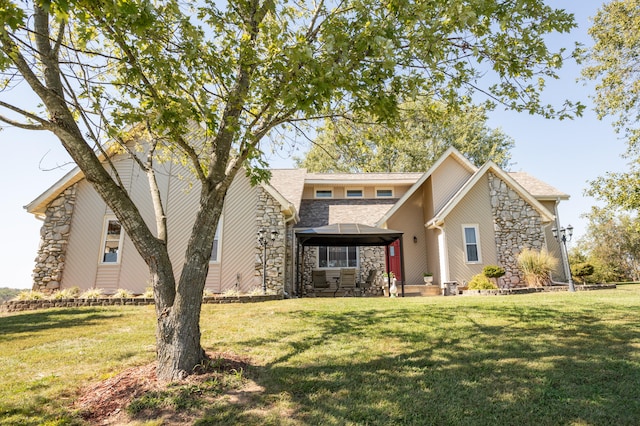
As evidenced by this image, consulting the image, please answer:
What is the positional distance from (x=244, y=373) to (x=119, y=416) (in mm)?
1360

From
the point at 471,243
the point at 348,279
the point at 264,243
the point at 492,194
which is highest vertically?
the point at 492,194

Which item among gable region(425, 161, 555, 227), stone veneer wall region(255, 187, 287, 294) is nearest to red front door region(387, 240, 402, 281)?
gable region(425, 161, 555, 227)

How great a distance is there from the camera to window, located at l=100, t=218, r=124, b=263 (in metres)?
12.8

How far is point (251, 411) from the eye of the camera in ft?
10.9

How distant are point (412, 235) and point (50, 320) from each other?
1346 cm

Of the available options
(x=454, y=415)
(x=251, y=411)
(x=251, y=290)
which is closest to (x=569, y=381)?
(x=454, y=415)

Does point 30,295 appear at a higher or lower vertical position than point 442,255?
lower

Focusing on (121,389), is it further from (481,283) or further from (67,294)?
(481,283)

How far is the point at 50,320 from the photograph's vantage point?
8094 mm

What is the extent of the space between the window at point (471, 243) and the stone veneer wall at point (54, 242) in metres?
15.6

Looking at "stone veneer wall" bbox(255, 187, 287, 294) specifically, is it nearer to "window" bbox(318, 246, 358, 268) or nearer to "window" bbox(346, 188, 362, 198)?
"window" bbox(318, 246, 358, 268)

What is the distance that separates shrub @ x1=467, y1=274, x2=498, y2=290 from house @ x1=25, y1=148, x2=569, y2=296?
77 centimetres

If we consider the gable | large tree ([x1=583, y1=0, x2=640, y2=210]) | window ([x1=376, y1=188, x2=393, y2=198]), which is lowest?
the gable

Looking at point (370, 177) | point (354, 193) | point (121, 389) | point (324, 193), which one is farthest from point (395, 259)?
point (121, 389)
